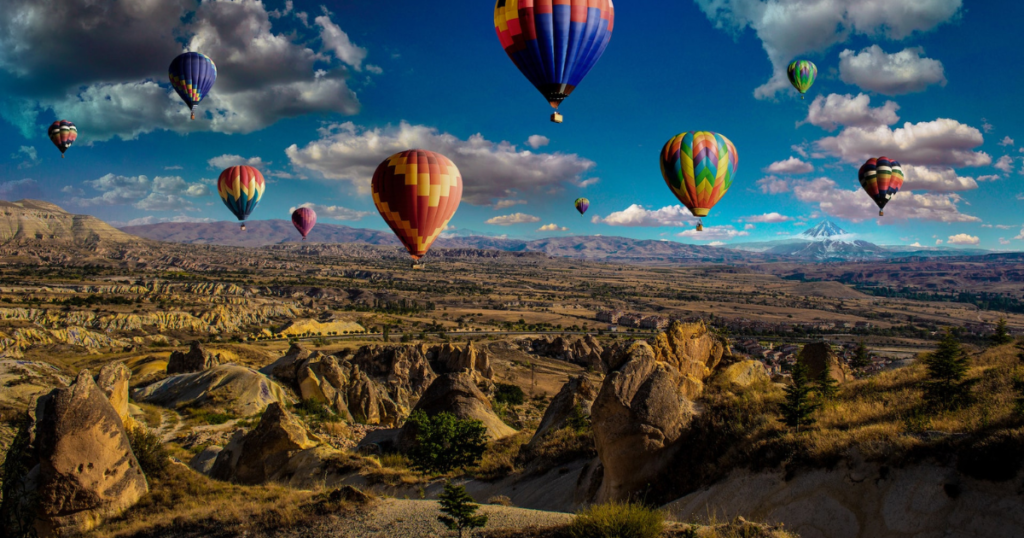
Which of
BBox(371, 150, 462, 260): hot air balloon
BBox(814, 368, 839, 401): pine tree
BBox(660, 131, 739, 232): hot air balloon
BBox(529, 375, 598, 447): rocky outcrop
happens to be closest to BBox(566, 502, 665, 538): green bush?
BBox(814, 368, 839, 401): pine tree

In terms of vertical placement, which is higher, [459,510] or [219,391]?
[459,510]

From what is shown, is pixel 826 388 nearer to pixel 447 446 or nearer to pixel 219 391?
pixel 447 446

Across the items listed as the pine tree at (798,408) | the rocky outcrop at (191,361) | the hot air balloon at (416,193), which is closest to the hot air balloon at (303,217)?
the rocky outcrop at (191,361)

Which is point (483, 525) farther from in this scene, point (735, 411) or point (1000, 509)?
point (1000, 509)

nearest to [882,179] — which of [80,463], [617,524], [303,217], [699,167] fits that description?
[699,167]

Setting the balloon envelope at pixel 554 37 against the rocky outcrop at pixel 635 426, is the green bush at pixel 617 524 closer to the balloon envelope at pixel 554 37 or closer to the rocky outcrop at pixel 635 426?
the rocky outcrop at pixel 635 426

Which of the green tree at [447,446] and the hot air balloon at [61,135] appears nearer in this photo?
the green tree at [447,446]

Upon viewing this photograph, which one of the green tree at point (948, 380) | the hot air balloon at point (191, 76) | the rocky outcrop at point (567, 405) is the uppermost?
the hot air balloon at point (191, 76)
